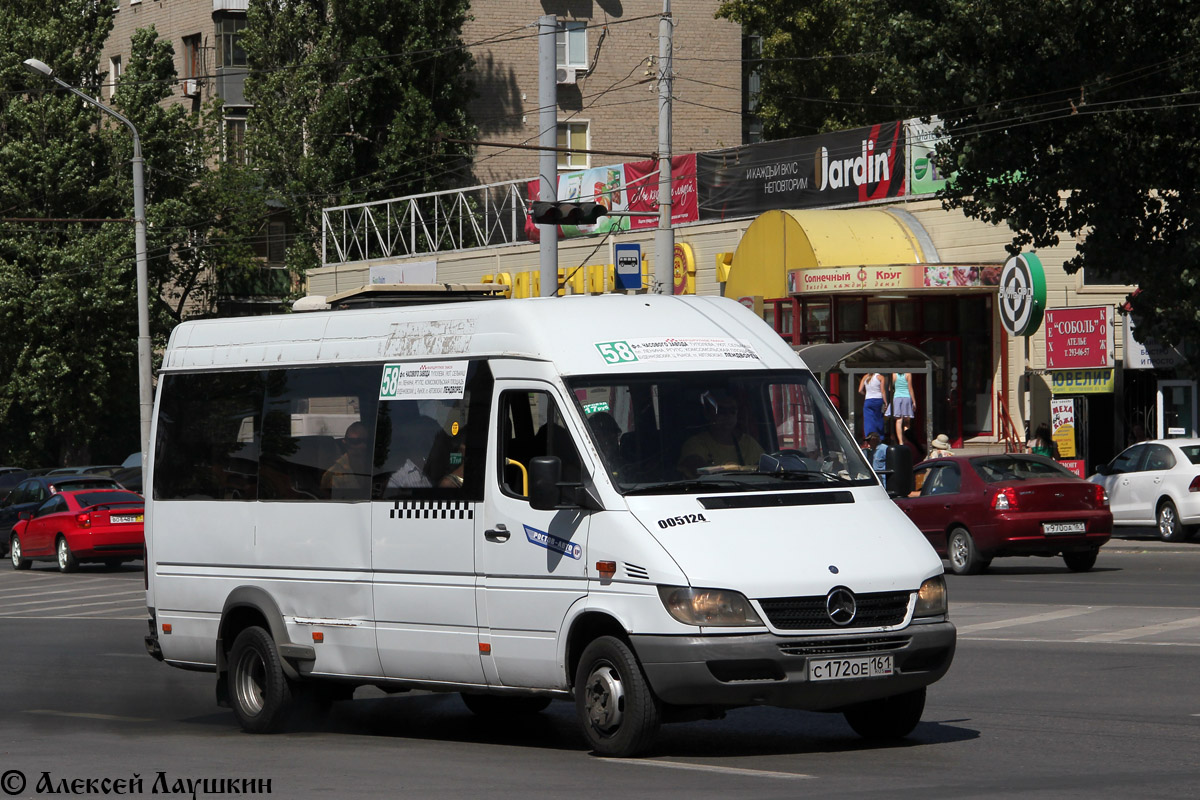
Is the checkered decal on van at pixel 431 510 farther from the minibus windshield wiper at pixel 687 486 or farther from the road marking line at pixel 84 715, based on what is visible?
the road marking line at pixel 84 715

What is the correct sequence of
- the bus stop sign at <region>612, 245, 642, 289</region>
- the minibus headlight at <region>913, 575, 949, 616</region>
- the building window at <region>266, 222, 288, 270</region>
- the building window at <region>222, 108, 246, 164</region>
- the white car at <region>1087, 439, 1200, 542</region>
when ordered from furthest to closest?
the building window at <region>266, 222, 288, 270</region>, the building window at <region>222, 108, 246, 164</region>, the white car at <region>1087, 439, 1200, 542</region>, the bus stop sign at <region>612, 245, 642, 289</region>, the minibus headlight at <region>913, 575, 949, 616</region>

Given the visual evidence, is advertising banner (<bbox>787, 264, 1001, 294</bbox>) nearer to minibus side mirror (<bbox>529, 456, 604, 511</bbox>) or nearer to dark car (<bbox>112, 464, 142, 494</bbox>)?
dark car (<bbox>112, 464, 142, 494</bbox>)

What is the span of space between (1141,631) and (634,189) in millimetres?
26226

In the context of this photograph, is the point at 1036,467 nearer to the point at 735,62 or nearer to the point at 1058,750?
the point at 1058,750

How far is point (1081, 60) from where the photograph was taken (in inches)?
1089

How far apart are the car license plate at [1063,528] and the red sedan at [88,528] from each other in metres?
14.6

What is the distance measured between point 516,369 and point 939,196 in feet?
69.2

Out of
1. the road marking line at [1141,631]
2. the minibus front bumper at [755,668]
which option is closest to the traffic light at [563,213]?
the road marking line at [1141,631]

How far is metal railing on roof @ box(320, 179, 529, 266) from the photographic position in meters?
48.1

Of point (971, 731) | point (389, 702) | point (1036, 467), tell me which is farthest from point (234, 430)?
point (1036, 467)

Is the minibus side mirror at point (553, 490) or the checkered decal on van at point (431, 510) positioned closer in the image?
the minibus side mirror at point (553, 490)

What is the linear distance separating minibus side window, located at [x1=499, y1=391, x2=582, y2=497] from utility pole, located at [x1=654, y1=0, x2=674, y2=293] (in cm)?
1587

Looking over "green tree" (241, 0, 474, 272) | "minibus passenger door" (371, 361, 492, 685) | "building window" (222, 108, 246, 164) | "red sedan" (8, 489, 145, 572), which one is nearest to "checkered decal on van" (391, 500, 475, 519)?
"minibus passenger door" (371, 361, 492, 685)

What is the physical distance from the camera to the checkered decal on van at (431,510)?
1028 centimetres
